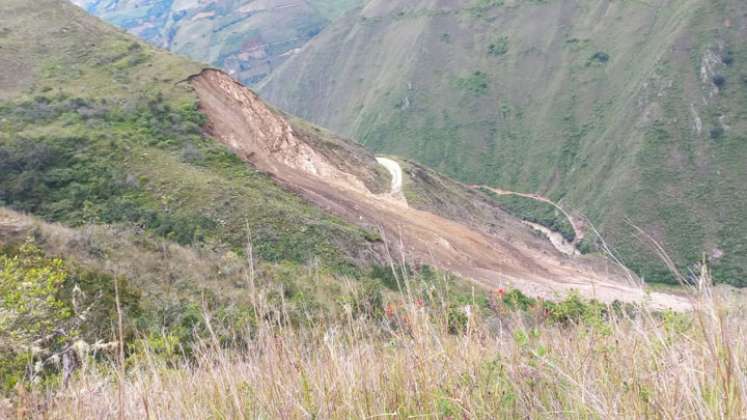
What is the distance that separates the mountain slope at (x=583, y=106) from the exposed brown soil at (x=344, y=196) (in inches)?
998

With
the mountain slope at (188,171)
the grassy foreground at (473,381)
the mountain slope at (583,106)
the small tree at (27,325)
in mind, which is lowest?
the mountain slope at (583,106)

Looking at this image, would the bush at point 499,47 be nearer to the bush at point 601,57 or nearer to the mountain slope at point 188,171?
the bush at point 601,57

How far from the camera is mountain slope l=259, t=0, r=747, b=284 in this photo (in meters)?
73.2

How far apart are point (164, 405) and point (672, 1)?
121098 mm

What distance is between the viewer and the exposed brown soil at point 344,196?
27.4 metres

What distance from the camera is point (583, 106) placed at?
10388 centimetres

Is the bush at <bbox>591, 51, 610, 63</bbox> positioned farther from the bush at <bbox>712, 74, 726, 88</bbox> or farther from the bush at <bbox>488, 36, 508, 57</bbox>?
the bush at <bbox>712, 74, 726, 88</bbox>

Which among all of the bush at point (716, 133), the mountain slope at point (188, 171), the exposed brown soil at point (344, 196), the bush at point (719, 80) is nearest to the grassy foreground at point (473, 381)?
the mountain slope at point (188, 171)

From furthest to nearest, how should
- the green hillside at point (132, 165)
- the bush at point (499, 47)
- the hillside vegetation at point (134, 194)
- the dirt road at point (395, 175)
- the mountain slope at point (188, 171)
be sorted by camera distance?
the bush at point (499, 47) → the dirt road at point (395, 175) → the mountain slope at point (188, 171) → the green hillside at point (132, 165) → the hillside vegetation at point (134, 194)

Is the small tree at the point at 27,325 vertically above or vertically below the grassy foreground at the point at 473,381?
below

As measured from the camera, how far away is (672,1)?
4026 inches

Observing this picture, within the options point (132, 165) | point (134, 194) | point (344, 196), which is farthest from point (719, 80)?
point (134, 194)

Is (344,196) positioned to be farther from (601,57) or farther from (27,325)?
(601,57)

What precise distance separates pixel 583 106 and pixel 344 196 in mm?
85933
